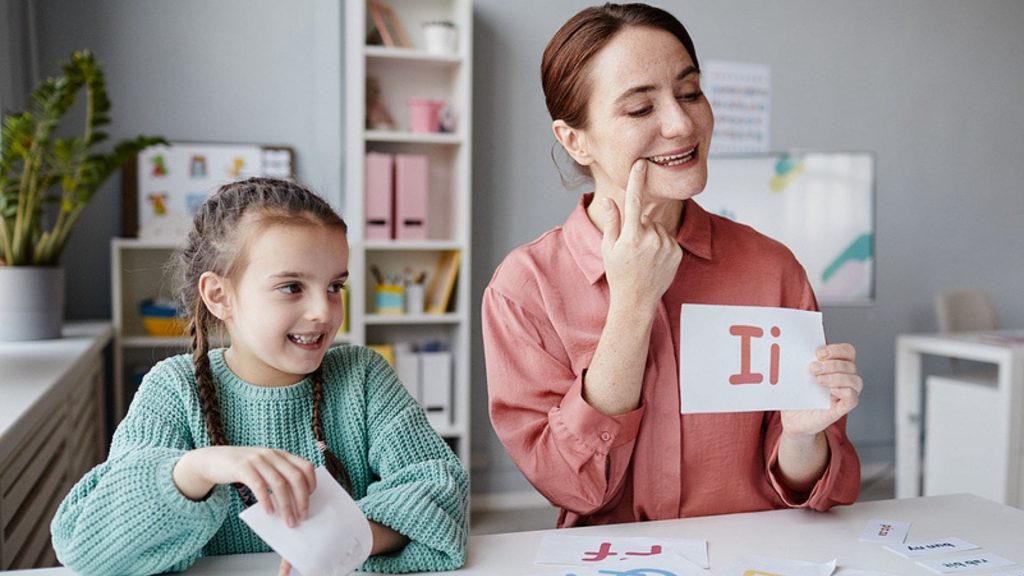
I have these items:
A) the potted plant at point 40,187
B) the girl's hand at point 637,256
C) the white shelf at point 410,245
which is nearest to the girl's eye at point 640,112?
the girl's hand at point 637,256

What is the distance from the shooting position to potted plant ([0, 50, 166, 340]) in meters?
2.06

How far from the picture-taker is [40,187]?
2133 millimetres

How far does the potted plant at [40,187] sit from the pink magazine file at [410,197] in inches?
37.2

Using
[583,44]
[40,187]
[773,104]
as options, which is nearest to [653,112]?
[583,44]

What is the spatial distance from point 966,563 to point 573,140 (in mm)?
748

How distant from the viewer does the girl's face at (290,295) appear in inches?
38.7

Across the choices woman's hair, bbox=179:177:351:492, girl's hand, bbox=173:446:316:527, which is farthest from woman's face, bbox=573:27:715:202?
girl's hand, bbox=173:446:316:527

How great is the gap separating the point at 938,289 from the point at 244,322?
380cm

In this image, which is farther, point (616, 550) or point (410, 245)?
point (410, 245)

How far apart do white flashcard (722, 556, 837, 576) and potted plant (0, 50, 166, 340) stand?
74.9 inches

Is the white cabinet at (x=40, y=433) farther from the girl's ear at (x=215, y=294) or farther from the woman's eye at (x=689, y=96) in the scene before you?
the woman's eye at (x=689, y=96)

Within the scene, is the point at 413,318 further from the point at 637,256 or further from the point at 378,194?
the point at 637,256

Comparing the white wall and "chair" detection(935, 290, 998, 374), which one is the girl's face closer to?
the white wall

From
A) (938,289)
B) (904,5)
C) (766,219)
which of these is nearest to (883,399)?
(938,289)
